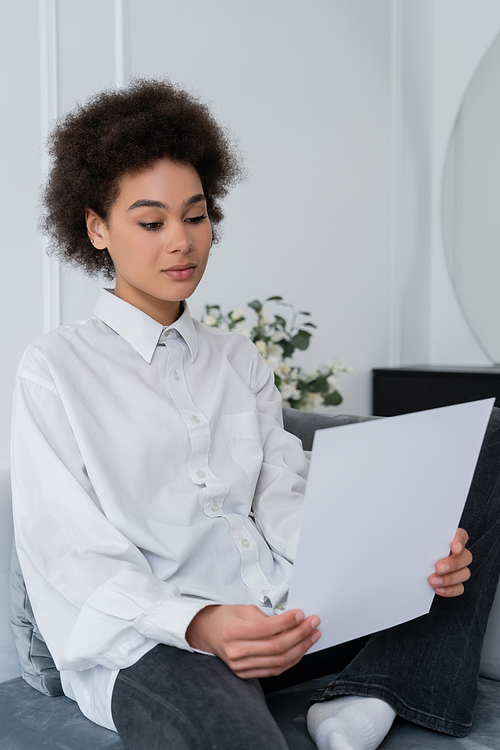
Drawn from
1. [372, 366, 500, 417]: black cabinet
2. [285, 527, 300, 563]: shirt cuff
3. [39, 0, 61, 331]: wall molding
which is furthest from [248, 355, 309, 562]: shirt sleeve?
[372, 366, 500, 417]: black cabinet

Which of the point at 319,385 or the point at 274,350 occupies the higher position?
the point at 274,350

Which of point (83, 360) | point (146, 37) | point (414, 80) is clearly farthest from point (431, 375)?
point (83, 360)

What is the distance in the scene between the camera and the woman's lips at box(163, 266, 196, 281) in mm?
1139

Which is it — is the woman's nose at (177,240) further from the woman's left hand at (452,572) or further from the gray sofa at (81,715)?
the woman's left hand at (452,572)

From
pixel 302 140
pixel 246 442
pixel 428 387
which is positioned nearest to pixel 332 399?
pixel 428 387

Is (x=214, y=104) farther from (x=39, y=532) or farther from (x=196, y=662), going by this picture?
(x=196, y=662)

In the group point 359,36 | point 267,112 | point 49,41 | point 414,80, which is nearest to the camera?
point 49,41

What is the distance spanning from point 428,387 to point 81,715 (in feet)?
6.84

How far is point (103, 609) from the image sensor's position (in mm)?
866

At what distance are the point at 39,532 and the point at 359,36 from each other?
98.1 inches

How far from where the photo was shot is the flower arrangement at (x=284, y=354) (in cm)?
209

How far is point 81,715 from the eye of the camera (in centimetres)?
104

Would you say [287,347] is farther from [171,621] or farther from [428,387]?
[171,621]

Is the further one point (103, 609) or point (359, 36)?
point (359, 36)
